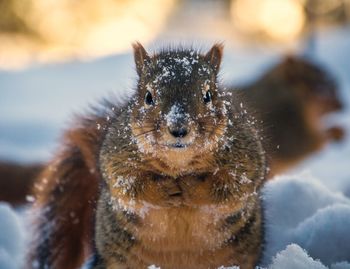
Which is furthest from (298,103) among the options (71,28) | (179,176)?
(71,28)

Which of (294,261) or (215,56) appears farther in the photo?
(215,56)

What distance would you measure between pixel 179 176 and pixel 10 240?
0.84 metres

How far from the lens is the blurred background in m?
9.01

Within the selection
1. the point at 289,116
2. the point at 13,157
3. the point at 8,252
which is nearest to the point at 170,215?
the point at 8,252

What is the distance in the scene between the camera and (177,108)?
250 cm

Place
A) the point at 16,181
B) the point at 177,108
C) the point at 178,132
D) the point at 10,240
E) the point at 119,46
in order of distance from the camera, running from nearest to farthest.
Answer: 1. the point at 178,132
2. the point at 177,108
3. the point at 10,240
4. the point at 16,181
5. the point at 119,46

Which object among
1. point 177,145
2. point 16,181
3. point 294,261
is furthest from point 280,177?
point 16,181

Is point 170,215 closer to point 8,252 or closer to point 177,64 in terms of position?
point 177,64

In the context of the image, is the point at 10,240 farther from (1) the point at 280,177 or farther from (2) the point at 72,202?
(1) the point at 280,177

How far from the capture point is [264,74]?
9.38 meters

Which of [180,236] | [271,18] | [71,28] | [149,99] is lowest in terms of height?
[180,236]

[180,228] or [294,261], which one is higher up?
[180,228]

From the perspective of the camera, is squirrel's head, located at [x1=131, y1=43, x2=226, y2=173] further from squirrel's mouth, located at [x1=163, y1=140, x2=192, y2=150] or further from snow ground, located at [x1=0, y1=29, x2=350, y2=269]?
snow ground, located at [x1=0, y1=29, x2=350, y2=269]

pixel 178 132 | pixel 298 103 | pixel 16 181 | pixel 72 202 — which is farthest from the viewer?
pixel 298 103
